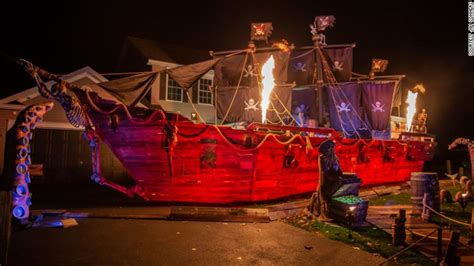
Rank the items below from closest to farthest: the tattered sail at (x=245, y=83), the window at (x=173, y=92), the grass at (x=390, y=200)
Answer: the grass at (x=390, y=200) → the tattered sail at (x=245, y=83) → the window at (x=173, y=92)

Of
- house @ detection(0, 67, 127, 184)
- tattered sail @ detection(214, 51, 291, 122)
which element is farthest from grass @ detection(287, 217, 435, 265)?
house @ detection(0, 67, 127, 184)

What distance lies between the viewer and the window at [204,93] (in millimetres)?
18828

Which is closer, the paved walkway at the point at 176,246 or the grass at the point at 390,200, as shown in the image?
the paved walkway at the point at 176,246

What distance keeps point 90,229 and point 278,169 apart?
6060 millimetres

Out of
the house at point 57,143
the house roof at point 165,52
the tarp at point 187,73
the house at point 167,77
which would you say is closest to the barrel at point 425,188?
the tarp at point 187,73

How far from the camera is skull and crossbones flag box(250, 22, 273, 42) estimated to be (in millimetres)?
17016

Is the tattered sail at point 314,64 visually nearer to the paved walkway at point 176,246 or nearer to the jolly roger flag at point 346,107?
the jolly roger flag at point 346,107

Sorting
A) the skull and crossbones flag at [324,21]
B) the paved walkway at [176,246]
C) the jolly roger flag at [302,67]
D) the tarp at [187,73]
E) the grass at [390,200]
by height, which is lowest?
the grass at [390,200]

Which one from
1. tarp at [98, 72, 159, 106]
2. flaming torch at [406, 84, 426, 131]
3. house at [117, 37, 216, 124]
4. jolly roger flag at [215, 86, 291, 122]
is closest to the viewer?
tarp at [98, 72, 159, 106]

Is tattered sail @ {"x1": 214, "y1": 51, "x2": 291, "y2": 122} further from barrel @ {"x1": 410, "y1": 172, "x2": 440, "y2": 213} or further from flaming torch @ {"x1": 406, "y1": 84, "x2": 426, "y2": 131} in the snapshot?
flaming torch @ {"x1": 406, "y1": 84, "x2": 426, "y2": 131}

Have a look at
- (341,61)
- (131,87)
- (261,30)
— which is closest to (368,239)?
(131,87)

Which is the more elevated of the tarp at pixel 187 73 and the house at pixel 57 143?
the tarp at pixel 187 73

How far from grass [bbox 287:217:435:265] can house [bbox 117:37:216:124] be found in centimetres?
1180

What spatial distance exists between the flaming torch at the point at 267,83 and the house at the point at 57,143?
297 inches
